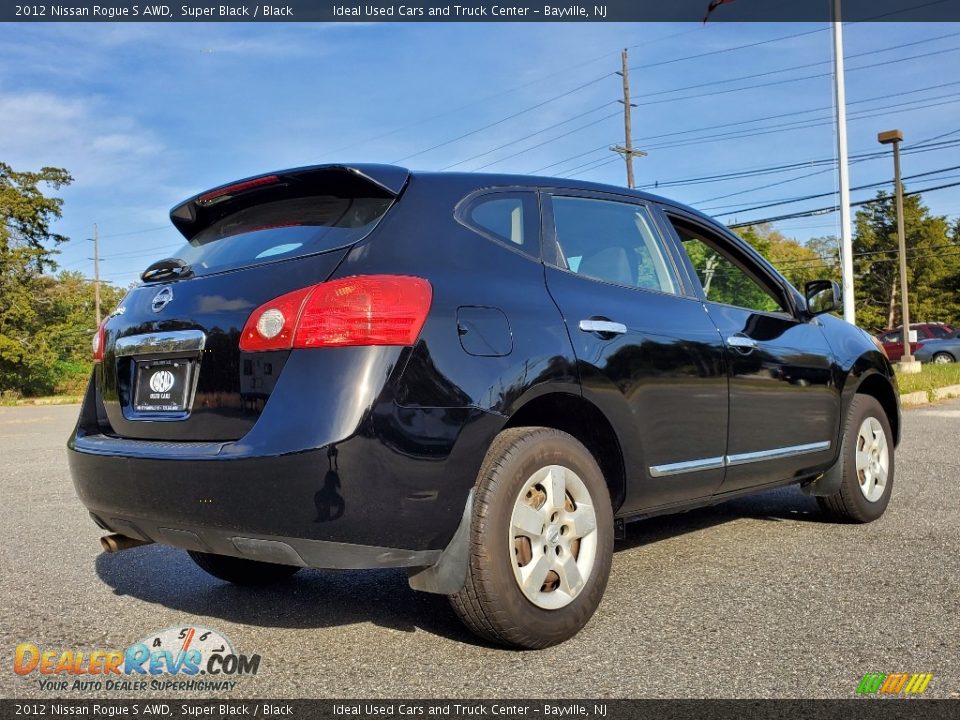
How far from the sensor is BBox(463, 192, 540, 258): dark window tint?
3229 mm

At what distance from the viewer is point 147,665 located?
2.98 m

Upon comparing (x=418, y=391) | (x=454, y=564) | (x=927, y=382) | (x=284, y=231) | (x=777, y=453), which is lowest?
(x=927, y=382)

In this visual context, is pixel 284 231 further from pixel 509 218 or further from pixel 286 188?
pixel 509 218

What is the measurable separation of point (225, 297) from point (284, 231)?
357 millimetres

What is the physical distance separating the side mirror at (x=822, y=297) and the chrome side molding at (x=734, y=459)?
73cm

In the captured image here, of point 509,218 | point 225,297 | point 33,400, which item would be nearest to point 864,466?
point 509,218

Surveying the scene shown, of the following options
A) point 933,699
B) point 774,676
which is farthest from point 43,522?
point 933,699

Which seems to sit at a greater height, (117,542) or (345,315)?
(345,315)

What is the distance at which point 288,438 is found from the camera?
2590mm

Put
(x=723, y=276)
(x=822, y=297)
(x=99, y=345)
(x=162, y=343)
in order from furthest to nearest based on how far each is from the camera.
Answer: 1. (x=822, y=297)
2. (x=723, y=276)
3. (x=99, y=345)
4. (x=162, y=343)

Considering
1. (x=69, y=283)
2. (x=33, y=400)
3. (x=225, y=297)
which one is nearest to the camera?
(x=225, y=297)

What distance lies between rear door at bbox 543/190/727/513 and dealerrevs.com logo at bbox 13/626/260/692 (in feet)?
5.15

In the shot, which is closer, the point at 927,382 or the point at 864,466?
the point at 864,466

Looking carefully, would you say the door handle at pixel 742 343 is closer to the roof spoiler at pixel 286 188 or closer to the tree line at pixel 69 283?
the roof spoiler at pixel 286 188
